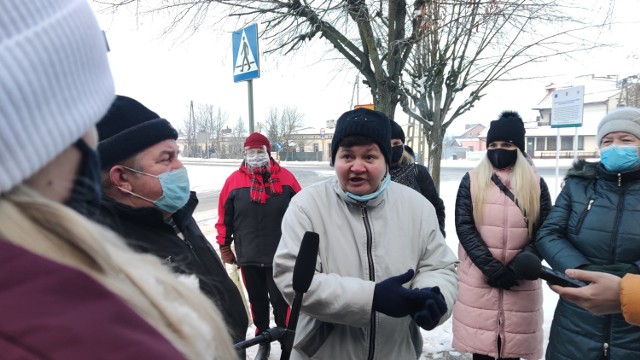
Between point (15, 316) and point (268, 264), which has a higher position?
point (15, 316)

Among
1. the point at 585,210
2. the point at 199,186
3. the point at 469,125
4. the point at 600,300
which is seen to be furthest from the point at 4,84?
the point at 469,125

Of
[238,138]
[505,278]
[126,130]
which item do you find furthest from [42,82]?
[238,138]

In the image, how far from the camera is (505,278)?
126 inches

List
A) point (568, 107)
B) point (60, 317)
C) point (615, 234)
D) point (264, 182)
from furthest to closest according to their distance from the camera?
1. point (568, 107)
2. point (264, 182)
3. point (615, 234)
4. point (60, 317)

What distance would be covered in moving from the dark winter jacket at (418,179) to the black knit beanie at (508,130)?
2.73 ft

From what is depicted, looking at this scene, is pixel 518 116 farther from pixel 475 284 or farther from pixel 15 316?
pixel 15 316

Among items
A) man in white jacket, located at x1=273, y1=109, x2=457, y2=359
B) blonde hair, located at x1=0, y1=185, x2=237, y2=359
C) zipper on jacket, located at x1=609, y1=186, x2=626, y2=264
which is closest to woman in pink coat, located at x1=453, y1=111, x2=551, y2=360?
zipper on jacket, located at x1=609, y1=186, x2=626, y2=264

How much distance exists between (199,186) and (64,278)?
2068 cm

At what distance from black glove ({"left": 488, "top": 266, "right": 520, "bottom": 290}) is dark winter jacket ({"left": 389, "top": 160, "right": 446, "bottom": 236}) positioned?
931 millimetres

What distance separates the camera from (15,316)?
0.41 meters

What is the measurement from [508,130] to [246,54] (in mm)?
2687

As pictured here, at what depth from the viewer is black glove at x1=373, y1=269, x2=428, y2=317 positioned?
1.61 m

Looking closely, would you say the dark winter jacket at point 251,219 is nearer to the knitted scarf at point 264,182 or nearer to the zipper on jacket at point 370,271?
the knitted scarf at point 264,182

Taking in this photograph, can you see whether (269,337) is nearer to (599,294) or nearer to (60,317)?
(60,317)
